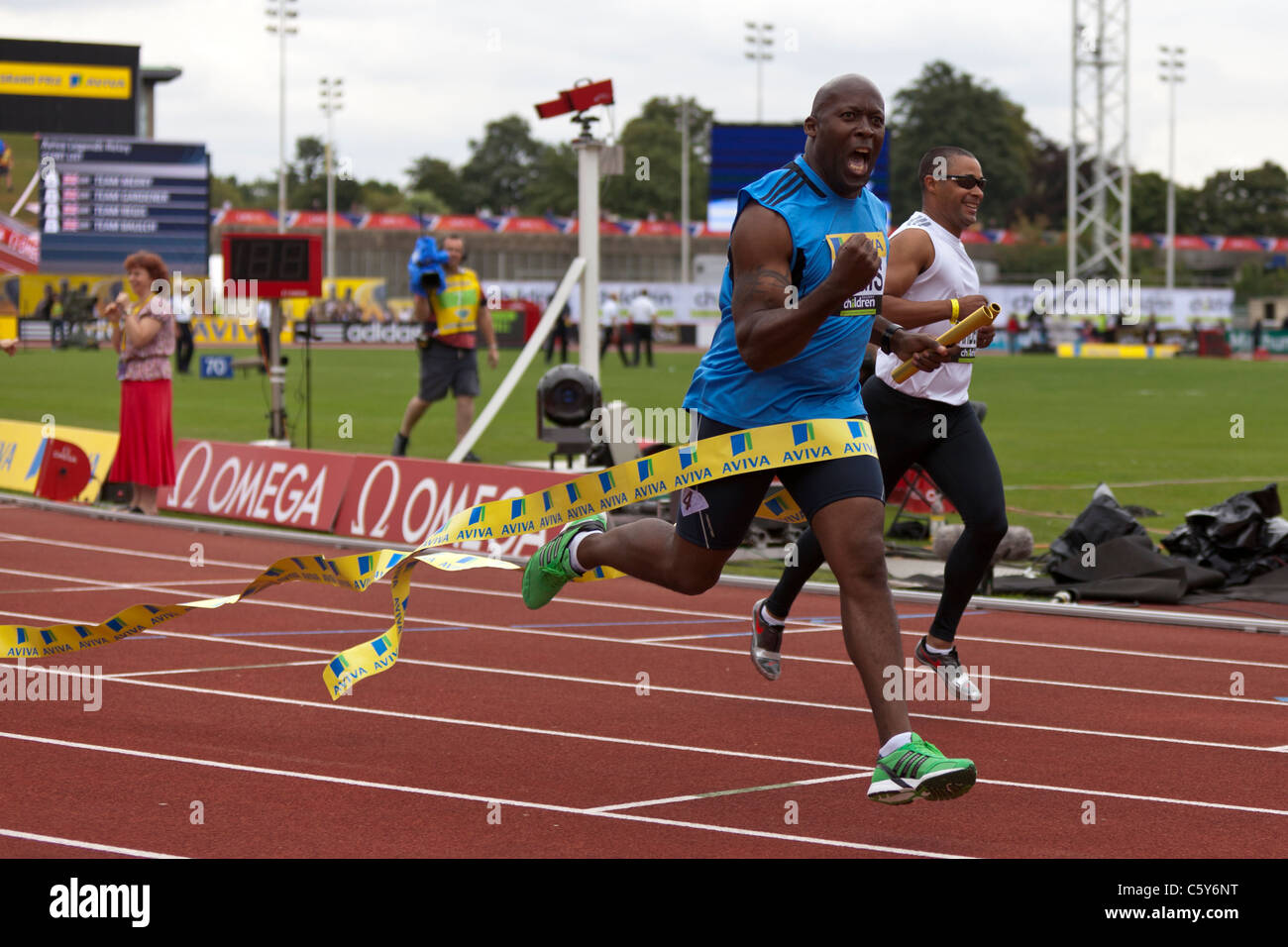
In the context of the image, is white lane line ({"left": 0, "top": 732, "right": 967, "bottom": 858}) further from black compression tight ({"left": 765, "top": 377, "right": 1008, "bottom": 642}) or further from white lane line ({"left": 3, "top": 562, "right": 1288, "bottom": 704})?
white lane line ({"left": 3, "top": 562, "right": 1288, "bottom": 704})

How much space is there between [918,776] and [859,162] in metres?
1.88

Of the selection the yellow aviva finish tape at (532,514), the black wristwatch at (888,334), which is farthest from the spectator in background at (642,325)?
the black wristwatch at (888,334)

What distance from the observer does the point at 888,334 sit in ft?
21.0

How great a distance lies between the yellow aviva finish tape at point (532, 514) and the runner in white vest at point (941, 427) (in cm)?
50

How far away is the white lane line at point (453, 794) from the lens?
5148 millimetres

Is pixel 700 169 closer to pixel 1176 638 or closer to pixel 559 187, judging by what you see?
pixel 559 187

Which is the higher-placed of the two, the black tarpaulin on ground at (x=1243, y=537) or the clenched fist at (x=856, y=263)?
the clenched fist at (x=856, y=263)

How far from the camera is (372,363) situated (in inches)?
1633

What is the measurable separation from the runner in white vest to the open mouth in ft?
5.06

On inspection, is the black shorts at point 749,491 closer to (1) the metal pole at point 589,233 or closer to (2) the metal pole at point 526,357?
(1) the metal pole at point 589,233

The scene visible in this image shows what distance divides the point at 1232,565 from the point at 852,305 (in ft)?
20.0

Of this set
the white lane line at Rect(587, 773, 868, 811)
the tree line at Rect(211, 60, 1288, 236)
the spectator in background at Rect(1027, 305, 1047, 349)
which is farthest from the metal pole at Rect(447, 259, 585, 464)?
the tree line at Rect(211, 60, 1288, 236)

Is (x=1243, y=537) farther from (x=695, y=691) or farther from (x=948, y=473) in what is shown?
(x=695, y=691)
